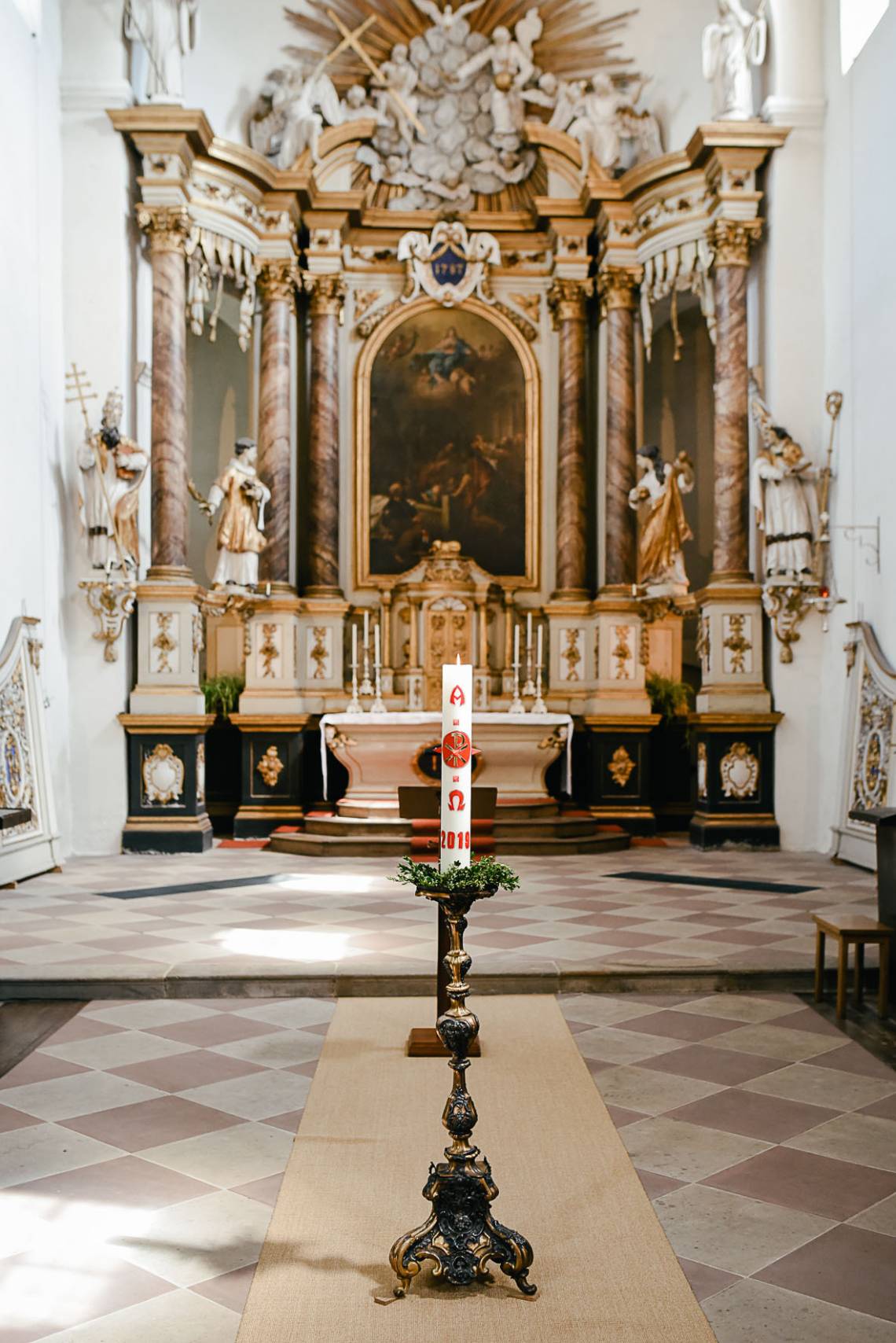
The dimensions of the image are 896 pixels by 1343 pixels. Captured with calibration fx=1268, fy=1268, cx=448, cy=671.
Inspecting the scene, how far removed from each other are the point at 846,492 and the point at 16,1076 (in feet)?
28.1

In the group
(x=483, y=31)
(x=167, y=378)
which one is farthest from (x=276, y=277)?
(x=483, y=31)

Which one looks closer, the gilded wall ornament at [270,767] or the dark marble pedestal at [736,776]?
the dark marble pedestal at [736,776]

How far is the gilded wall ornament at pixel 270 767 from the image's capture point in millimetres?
12516

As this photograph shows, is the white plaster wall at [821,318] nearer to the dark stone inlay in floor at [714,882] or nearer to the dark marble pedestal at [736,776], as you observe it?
the dark marble pedestal at [736,776]

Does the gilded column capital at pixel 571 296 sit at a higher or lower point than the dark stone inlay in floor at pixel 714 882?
higher

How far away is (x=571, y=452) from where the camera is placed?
13.6 metres

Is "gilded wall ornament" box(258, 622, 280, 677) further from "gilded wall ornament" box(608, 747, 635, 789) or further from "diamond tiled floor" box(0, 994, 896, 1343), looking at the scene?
"diamond tiled floor" box(0, 994, 896, 1343)

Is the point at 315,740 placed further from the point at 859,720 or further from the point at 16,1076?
the point at 16,1076

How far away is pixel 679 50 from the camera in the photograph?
Answer: 1327 centimetres

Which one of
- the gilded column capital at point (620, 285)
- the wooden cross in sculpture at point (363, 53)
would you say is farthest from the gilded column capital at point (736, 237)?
the wooden cross in sculpture at point (363, 53)

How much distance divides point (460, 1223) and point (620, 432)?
11122mm

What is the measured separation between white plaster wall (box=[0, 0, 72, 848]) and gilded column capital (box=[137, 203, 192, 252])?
75 cm

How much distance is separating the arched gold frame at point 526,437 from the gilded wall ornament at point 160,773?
3444mm

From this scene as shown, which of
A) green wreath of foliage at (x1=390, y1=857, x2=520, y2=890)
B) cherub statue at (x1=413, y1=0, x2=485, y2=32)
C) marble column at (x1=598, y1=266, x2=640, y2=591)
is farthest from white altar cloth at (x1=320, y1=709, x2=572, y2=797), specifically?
green wreath of foliage at (x1=390, y1=857, x2=520, y2=890)
